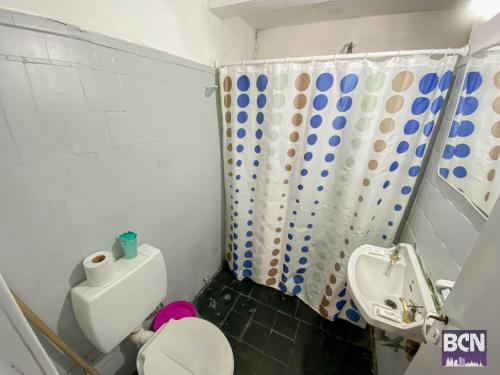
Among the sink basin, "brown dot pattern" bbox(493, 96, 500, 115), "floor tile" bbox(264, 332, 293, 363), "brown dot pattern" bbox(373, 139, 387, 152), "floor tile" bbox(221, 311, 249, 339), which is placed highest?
"brown dot pattern" bbox(493, 96, 500, 115)

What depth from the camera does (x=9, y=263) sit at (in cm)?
65

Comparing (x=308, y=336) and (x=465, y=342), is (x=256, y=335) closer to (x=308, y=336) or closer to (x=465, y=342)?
(x=308, y=336)

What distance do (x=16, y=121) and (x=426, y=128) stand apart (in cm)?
166

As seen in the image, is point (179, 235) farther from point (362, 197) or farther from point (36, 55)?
point (362, 197)

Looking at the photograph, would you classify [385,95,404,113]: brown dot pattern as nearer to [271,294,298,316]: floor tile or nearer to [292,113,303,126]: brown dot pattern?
[292,113,303,126]: brown dot pattern

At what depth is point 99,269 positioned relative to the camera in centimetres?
80

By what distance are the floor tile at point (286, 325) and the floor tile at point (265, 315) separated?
4cm

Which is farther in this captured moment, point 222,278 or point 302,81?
point 222,278

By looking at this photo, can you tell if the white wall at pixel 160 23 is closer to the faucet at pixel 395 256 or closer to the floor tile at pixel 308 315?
the faucet at pixel 395 256

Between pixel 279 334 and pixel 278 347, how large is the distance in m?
0.08

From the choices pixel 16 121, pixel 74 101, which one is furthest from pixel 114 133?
pixel 16 121

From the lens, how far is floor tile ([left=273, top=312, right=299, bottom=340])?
1.43m

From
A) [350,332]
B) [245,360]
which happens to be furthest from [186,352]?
[350,332]

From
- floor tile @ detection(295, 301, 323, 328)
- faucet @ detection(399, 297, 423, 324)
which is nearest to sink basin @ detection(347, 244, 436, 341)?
faucet @ detection(399, 297, 423, 324)
